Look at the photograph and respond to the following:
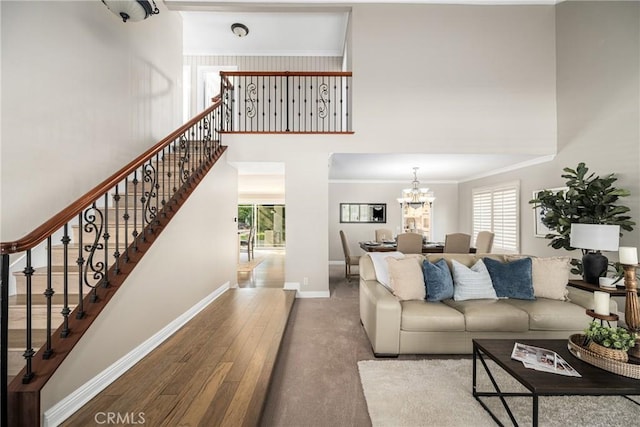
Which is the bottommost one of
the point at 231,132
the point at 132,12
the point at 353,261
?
the point at 353,261

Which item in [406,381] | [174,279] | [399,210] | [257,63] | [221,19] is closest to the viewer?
[406,381]

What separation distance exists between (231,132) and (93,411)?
12.4 feet

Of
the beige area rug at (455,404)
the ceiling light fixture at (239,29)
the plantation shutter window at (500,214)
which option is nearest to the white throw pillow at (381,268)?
the beige area rug at (455,404)

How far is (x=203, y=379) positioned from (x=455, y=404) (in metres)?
1.81

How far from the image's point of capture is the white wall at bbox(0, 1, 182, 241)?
221 centimetres

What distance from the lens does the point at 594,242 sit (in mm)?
2881

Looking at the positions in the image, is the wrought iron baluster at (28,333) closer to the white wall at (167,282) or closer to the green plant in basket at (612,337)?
the white wall at (167,282)

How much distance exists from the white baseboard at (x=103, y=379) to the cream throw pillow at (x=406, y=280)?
2305 millimetres

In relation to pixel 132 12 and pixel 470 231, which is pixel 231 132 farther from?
pixel 470 231

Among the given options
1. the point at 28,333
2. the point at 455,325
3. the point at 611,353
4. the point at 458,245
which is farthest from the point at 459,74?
the point at 28,333

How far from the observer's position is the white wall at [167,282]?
5.85ft

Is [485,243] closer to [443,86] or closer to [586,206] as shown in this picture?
[586,206]

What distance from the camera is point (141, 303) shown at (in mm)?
2332

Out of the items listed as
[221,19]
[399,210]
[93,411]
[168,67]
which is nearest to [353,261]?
[399,210]
